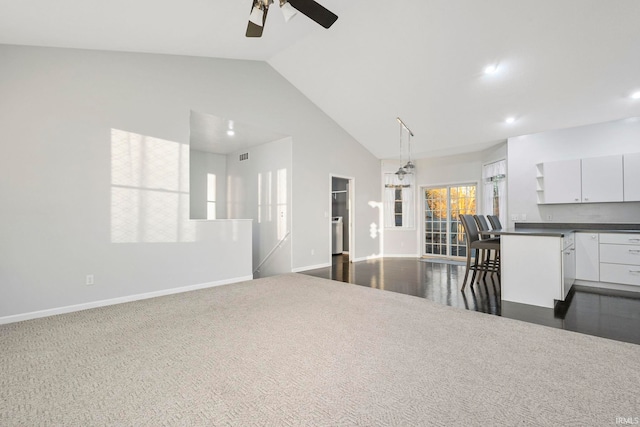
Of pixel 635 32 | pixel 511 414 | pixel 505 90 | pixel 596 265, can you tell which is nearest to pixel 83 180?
pixel 511 414

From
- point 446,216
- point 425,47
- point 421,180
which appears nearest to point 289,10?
point 425,47

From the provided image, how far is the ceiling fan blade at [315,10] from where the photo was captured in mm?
2523

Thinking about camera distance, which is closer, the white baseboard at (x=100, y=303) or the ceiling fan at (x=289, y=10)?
the ceiling fan at (x=289, y=10)

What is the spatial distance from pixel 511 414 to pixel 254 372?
1524mm

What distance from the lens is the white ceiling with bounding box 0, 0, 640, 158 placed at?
121 inches

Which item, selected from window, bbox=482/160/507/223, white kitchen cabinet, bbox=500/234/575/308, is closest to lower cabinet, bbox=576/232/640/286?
white kitchen cabinet, bbox=500/234/575/308

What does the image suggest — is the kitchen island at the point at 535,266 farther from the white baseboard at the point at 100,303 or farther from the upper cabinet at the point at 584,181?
the white baseboard at the point at 100,303

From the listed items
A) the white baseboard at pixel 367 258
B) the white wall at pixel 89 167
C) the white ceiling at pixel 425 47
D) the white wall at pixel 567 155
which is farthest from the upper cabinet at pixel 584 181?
the white wall at pixel 89 167

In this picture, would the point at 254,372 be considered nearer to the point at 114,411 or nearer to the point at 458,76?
the point at 114,411

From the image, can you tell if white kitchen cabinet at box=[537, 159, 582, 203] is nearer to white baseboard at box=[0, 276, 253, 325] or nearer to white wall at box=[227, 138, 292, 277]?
white wall at box=[227, 138, 292, 277]

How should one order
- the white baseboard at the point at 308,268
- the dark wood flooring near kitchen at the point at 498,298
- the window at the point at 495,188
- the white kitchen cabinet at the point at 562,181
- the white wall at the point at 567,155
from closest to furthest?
the dark wood flooring near kitchen at the point at 498,298 → the white wall at the point at 567,155 → the white kitchen cabinet at the point at 562,181 → the white baseboard at the point at 308,268 → the window at the point at 495,188

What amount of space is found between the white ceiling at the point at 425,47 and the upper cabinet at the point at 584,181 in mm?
703

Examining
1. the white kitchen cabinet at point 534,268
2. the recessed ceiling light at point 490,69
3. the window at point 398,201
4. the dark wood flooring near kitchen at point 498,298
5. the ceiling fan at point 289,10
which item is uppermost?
the recessed ceiling light at point 490,69

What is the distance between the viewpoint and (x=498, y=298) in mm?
3775
